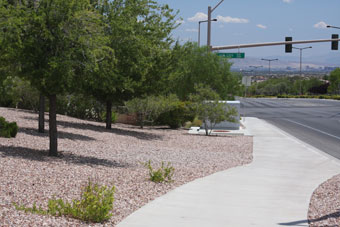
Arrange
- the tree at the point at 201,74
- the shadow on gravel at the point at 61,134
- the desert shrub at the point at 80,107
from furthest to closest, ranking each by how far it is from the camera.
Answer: the tree at the point at 201,74, the desert shrub at the point at 80,107, the shadow on gravel at the point at 61,134

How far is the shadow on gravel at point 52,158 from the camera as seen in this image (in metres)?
13.0

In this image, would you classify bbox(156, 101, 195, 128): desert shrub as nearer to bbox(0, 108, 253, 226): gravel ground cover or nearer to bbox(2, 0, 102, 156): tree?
bbox(0, 108, 253, 226): gravel ground cover

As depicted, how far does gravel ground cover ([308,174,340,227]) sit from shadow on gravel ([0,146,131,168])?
4.99 metres

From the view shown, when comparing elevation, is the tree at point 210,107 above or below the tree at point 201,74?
below

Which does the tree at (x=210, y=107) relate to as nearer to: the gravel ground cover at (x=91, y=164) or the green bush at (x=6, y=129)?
the gravel ground cover at (x=91, y=164)

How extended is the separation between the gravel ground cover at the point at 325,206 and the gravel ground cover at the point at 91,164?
9.42 feet

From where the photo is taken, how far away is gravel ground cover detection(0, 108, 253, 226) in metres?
8.91

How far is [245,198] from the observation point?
1038 centimetres

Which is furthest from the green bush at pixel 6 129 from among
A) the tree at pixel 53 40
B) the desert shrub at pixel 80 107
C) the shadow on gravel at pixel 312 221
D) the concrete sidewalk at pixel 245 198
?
the desert shrub at pixel 80 107

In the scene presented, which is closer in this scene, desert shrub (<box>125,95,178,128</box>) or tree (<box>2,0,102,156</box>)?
tree (<box>2,0,102,156</box>)

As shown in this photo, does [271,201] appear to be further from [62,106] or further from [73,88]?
[62,106]

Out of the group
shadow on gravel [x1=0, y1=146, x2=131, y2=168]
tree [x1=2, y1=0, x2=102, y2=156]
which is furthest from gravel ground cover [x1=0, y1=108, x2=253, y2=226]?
tree [x1=2, y1=0, x2=102, y2=156]

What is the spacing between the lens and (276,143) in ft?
75.8

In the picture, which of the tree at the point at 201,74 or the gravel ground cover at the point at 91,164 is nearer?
the gravel ground cover at the point at 91,164
